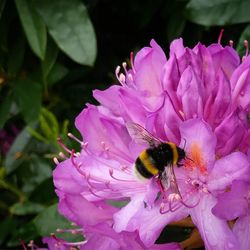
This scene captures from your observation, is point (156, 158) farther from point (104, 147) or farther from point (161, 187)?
point (104, 147)

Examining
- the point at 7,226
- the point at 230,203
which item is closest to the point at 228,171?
the point at 230,203

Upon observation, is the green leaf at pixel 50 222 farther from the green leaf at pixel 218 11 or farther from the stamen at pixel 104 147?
the green leaf at pixel 218 11

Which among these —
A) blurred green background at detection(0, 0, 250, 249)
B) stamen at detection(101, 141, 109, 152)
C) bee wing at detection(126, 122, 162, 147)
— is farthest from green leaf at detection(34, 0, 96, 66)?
bee wing at detection(126, 122, 162, 147)

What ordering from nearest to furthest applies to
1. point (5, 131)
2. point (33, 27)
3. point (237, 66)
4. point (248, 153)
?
point (248, 153) → point (237, 66) → point (33, 27) → point (5, 131)

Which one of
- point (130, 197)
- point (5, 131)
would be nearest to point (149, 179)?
point (130, 197)

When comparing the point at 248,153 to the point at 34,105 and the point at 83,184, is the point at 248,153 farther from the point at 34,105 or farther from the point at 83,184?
Result: the point at 34,105

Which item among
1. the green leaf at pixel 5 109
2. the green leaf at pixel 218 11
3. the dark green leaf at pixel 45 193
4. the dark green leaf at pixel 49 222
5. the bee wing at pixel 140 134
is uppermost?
the green leaf at pixel 218 11

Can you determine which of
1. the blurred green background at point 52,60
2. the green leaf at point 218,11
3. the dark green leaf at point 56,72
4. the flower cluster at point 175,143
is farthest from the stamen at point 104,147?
the dark green leaf at point 56,72

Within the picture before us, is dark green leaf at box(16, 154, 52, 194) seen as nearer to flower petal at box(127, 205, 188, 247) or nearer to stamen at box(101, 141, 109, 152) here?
stamen at box(101, 141, 109, 152)
